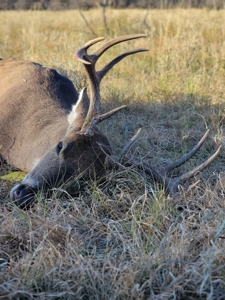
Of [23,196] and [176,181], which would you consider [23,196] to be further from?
[176,181]

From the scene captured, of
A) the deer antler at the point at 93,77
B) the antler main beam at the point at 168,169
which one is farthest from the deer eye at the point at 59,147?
the antler main beam at the point at 168,169

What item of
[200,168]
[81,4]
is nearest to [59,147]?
[200,168]

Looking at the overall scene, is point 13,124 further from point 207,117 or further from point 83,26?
point 83,26

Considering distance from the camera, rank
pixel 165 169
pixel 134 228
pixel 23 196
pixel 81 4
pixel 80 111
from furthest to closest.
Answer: pixel 81 4, pixel 80 111, pixel 165 169, pixel 23 196, pixel 134 228

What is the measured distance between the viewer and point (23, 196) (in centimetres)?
350

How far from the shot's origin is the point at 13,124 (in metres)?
4.59

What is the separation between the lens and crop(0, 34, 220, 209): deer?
11.7ft

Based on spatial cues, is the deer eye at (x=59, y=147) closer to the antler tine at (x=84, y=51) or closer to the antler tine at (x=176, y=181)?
the antler tine at (x=84, y=51)

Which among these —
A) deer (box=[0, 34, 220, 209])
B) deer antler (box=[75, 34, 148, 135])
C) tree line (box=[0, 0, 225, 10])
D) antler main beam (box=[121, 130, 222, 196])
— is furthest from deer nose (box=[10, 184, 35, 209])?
tree line (box=[0, 0, 225, 10])

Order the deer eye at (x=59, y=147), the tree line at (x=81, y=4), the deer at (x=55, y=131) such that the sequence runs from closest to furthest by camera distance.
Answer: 1. the deer at (x=55, y=131)
2. the deer eye at (x=59, y=147)
3. the tree line at (x=81, y=4)

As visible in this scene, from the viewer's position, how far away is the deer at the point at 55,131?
3580mm

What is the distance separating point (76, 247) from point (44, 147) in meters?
1.31

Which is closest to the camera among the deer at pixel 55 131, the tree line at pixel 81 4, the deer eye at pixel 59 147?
the deer at pixel 55 131

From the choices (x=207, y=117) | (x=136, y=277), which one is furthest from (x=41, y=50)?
(x=136, y=277)
